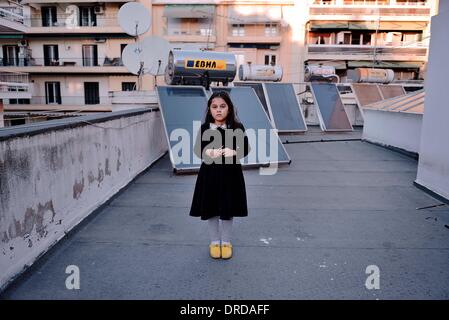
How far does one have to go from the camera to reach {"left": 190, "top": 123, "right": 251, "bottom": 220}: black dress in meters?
3.49

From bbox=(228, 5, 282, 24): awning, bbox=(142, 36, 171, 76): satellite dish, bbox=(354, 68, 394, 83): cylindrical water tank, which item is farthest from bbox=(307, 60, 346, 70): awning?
bbox=(142, 36, 171, 76): satellite dish

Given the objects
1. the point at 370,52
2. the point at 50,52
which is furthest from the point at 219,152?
the point at 50,52

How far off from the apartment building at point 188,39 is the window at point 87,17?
0.29 ft

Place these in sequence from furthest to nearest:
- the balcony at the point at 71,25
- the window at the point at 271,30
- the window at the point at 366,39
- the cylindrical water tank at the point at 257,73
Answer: the window at the point at 366,39 < the window at the point at 271,30 < the balcony at the point at 71,25 < the cylindrical water tank at the point at 257,73

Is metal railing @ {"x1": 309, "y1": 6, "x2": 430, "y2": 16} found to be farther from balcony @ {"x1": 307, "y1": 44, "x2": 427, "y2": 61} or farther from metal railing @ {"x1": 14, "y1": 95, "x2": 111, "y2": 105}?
metal railing @ {"x1": 14, "y1": 95, "x2": 111, "y2": 105}

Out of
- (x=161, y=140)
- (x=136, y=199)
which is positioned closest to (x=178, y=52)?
A: (x=161, y=140)

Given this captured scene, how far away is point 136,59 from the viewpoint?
33.9 feet

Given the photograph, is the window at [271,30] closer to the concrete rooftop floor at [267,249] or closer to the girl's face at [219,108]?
the concrete rooftop floor at [267,249]

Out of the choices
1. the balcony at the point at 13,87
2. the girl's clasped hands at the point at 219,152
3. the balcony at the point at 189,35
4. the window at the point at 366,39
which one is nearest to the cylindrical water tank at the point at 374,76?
the balcony at the point at 189,35

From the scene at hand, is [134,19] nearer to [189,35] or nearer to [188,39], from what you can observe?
[188,39]

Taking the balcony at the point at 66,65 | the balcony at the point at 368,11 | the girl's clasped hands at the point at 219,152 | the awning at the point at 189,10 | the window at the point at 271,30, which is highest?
the balcony at the point at 368,11

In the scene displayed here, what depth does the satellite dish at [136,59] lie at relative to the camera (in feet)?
33.3
